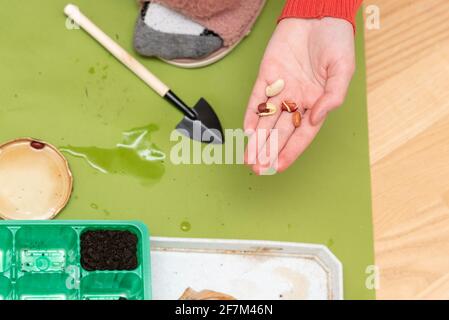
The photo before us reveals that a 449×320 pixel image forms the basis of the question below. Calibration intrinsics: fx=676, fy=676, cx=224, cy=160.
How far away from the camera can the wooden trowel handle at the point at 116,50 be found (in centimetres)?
122

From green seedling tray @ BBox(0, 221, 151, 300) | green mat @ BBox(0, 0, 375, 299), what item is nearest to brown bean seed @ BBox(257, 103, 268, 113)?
green mat @ BBox(0, 0, 375, 299)

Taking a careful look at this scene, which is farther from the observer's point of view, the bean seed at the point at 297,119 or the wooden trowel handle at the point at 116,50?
the wooden trowel handle at the point at 116,50

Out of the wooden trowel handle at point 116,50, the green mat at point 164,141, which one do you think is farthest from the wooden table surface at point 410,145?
the wooden trowel handle at point 116,50

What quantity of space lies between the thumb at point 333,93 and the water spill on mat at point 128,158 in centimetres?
31

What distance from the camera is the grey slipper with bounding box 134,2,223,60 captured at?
122 centimetres

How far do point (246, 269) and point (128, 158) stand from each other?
0.29 meters

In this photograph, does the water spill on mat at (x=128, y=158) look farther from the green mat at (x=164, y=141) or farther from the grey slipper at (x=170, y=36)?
the grey slipper at (x=170, y=36)

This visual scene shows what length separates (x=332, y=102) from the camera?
3.35 ft

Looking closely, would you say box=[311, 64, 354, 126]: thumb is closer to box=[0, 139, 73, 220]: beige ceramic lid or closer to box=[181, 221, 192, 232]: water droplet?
box=[181, 221, 192, 232]: water droplet

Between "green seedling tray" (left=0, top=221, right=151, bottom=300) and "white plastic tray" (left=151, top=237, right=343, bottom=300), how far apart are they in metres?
0.06

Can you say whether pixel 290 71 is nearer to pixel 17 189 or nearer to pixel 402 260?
pixel 402 260

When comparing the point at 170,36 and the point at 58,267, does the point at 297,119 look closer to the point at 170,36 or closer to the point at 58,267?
the point at 170,36

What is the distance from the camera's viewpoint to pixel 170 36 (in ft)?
4.04

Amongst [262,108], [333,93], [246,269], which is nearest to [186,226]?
[246,269]
